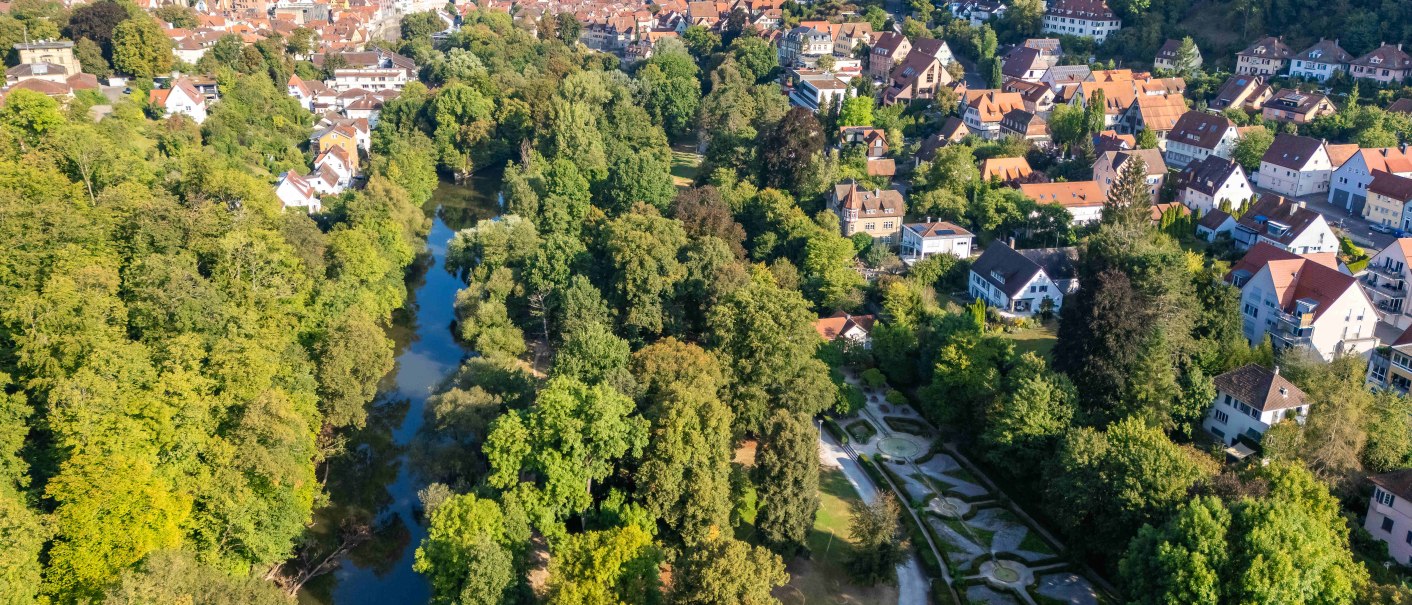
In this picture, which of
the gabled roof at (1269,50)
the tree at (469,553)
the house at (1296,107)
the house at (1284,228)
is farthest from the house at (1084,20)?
the tree at (469,553)

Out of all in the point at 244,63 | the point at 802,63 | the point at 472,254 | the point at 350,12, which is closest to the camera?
the point at 472,254

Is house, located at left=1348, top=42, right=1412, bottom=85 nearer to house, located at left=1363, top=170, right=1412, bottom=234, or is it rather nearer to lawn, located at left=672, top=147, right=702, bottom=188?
house, located at left=1363, top=170, right=1412, bottom=234

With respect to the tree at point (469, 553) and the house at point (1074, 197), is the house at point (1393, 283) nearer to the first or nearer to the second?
the house at point (1074, 197)

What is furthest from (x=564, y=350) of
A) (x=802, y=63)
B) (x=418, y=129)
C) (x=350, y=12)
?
(x=350, y=12)

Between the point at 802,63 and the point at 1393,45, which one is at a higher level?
the point at 1393,45

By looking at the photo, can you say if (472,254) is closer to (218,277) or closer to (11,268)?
(218,277)

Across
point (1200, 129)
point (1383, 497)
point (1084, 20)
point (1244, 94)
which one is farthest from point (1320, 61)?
point (1383, 497)
